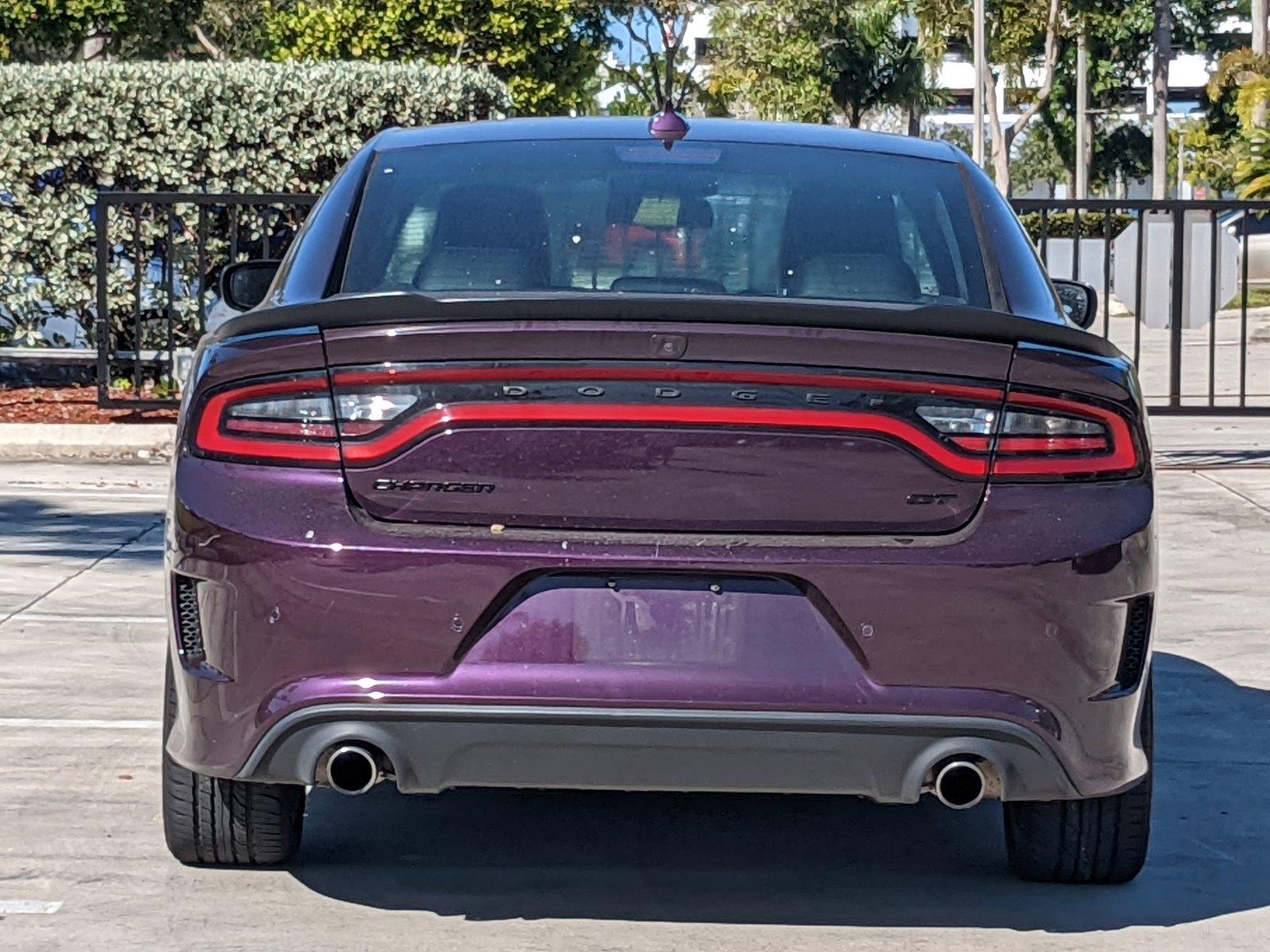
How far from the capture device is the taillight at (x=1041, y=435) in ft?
12.5

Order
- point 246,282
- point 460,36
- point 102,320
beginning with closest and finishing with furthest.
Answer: point 246,282 → point 102,320 → point 460,36

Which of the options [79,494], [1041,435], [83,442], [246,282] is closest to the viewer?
[1041,435]

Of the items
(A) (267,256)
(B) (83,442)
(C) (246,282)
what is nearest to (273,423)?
(C) (246,282)

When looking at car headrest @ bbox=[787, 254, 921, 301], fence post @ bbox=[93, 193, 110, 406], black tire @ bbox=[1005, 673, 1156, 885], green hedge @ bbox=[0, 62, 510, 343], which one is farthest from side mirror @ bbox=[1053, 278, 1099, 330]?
green hedge @ bbox=[0, 62, 510, 343]

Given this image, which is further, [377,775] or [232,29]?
[232,29]

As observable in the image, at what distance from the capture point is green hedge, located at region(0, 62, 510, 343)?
1359 cm

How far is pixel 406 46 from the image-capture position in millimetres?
28047

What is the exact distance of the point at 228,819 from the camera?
4453 millimetres

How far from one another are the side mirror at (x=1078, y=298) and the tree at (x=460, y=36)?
22.1 metres

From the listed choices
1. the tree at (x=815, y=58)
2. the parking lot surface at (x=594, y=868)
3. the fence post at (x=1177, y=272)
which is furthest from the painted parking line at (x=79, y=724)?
the tree at (x=815, y=58)

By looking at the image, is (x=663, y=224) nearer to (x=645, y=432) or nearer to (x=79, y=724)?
(x=645, y=432)

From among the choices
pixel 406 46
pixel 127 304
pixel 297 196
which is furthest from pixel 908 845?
pixel 406 46

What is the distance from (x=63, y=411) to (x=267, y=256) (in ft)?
5.26

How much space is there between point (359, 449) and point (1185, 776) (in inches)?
107
